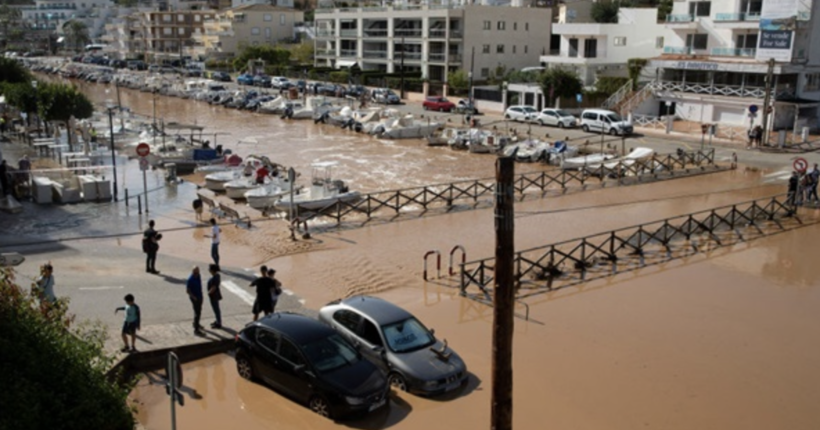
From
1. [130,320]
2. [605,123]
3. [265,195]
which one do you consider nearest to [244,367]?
[130,320]

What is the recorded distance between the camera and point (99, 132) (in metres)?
44.7

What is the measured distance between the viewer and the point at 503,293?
888cm

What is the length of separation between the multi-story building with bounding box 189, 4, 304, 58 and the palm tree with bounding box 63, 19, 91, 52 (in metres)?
72.7

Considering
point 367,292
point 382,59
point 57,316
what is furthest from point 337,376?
point 382,59

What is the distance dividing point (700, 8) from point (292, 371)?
4745 cm

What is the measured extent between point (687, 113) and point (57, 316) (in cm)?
4583

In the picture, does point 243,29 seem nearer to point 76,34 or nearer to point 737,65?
point 737,65

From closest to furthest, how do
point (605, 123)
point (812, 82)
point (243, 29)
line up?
point (605, 123), point (812, 82), point (243, 29)

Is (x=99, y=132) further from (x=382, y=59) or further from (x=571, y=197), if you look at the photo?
(x=382, y=59)

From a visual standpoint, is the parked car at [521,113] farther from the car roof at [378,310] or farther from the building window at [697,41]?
the car roof at [378,310]

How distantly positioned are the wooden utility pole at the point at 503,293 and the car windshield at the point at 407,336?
13.3ft

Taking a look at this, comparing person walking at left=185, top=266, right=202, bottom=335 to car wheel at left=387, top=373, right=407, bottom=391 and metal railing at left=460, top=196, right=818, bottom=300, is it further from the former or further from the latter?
metal railing at left=460, top=196, right=818, bottom=300

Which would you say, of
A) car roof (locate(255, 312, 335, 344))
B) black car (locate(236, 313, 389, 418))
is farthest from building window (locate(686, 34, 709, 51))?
black car (locate(236, 313, 389, 418))

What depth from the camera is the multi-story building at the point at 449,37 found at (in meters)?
69.8
